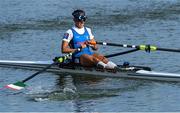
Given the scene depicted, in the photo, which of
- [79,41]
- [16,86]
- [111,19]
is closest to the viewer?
[16,86]

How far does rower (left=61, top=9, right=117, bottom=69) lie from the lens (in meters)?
18.8

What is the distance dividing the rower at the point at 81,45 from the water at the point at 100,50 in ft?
1.76

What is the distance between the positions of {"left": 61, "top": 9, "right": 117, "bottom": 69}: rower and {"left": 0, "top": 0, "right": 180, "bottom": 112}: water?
0.54 m

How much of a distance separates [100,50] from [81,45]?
16.2ft

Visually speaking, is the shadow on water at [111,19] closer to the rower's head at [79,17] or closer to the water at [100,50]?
the water at [100,50]

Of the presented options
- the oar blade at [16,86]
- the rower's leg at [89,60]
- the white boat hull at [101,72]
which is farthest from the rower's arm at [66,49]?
the oar blade at [16,86]

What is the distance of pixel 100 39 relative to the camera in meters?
26.3

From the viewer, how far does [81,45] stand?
18.8 m

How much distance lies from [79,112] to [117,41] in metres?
10.8

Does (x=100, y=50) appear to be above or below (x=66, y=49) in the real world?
below

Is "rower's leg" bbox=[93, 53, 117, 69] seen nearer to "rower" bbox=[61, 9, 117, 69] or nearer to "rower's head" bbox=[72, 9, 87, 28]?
"rower" bbox=[61, 9, 117, 69]

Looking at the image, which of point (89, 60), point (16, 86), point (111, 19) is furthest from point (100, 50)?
point (111, 19)

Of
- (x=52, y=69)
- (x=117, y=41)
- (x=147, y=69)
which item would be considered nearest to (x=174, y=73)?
(x=147, y=69)

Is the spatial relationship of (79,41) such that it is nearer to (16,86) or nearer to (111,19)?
(16,86)
